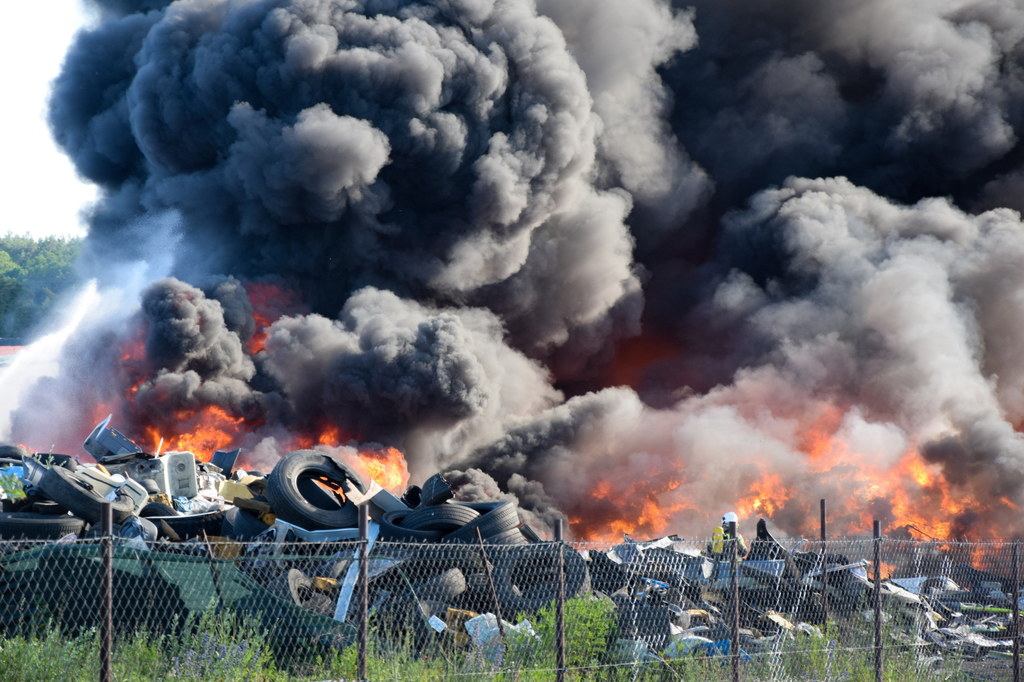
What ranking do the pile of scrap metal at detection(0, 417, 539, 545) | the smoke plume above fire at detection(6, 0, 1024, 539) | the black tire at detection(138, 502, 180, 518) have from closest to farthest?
the pile of scrap metal at detection(0, 417, 539, 545) < the black tire at detection(138, 502, 180, 518) < the smoke plume above fire at detection(6, 0, 1024, 539)

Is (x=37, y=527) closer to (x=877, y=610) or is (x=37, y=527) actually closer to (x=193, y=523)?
(x=193, y=523)

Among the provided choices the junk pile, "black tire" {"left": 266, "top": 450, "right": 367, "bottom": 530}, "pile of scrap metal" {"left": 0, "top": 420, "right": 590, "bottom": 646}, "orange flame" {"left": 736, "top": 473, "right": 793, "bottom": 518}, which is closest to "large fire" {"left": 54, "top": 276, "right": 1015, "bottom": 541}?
"orange flame" {"left": 736, "top": 473, "right": 793, "bottom": 518}

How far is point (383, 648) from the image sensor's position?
11578 mm

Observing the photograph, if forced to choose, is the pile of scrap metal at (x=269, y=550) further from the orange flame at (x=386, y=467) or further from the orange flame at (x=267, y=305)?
the orange flame at (x=267, y=305)

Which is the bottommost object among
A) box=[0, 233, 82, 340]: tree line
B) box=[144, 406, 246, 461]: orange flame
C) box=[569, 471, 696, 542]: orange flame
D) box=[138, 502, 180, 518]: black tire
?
box=[138, 502, 180, 518]: black tire

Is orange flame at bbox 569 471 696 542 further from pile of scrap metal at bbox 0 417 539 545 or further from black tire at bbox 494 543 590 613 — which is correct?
black tire at bbox 494 543 590 613

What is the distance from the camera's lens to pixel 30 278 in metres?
99.4

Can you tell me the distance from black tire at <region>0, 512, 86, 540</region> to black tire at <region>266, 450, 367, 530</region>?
2.86 metres

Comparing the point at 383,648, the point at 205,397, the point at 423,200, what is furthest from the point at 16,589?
the point at 423,200

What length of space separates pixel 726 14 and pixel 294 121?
20024 millimetres

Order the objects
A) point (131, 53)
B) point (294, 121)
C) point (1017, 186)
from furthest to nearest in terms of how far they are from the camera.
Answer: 1. point (131, 53)
2. point (1017, 186)
3. point (294, 121)

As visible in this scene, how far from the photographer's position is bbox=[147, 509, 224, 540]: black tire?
703 inches

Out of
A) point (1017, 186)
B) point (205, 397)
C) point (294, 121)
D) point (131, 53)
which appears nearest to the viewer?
point (205, 397)

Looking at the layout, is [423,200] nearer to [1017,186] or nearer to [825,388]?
[825,388]
